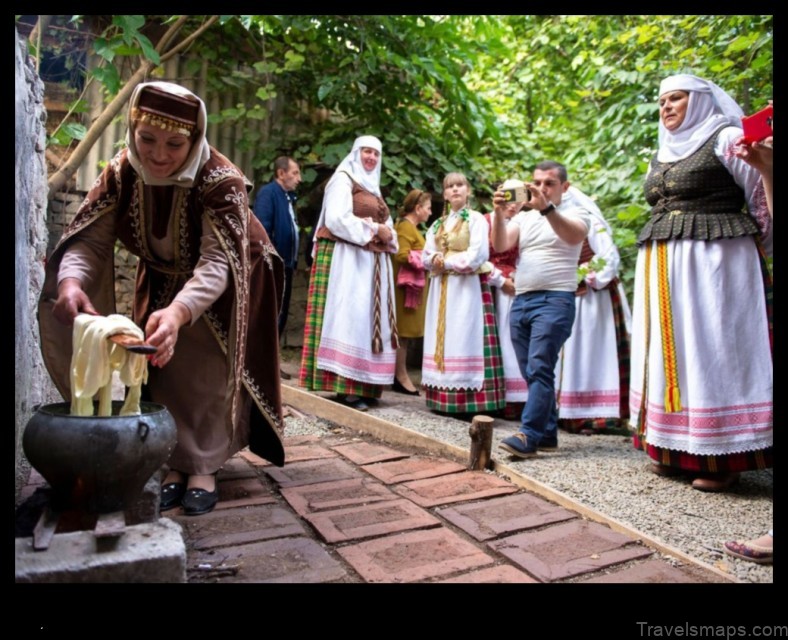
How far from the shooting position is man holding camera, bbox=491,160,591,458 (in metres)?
3.62

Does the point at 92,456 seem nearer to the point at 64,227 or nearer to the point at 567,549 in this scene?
the point at 567,549

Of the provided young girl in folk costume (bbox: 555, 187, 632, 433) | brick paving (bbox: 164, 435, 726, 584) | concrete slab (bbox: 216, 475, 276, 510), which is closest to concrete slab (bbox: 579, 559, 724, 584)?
brick paving (bbox: 164, 435, 726, 584)

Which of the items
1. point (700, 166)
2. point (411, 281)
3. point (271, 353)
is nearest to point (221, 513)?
point (271, 353)

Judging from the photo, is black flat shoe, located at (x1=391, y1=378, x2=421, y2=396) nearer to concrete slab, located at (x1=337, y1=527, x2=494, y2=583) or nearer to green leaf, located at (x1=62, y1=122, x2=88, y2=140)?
green leaf, located at (x1=62, y1=122, x2=88, y2=140)

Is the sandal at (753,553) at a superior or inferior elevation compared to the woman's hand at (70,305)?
inferior

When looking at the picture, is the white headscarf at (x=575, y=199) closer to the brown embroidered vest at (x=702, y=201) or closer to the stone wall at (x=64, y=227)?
the brown embroidered vest at (x=702, y=201)

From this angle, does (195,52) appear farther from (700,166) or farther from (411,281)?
(700,166)

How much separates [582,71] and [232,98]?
12.0 ft

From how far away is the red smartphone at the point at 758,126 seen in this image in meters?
2.23

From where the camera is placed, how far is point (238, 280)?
2.65 m

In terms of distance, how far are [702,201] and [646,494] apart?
1.42m

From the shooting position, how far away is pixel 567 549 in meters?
2.33

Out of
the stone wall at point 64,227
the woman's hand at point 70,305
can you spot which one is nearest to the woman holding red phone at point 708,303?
the woman's hand at point 70,305

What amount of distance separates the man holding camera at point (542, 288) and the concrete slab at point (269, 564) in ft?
5.23
